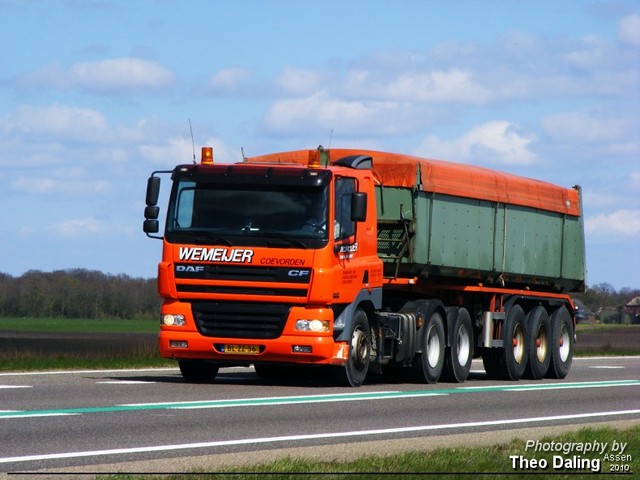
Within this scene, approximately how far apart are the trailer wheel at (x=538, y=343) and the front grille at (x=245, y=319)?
27.3 feet

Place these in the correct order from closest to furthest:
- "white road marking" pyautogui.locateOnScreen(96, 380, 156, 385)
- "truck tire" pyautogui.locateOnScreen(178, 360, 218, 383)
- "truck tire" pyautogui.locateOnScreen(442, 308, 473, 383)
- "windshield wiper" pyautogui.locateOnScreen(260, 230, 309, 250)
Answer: "windshield wiper" pyautogui.locateOnScreen(260, 230, 309, 250), "white road marking" pyautogui.locateOnScreen(96, 380, 156, 385), "truck tire" pyautogui.locateOnScreen(178, 360, 218, 383), "truck tire" pyautogui.locateOnScreen(442, 308, 473, 383)

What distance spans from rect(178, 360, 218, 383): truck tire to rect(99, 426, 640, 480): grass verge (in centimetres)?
854

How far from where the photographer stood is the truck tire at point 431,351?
22203mm

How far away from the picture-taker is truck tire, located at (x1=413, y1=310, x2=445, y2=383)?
72.8ft

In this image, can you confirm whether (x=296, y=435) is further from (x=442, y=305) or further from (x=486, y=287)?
(x=486, y=287)

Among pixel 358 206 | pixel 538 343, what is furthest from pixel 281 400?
pixel 538 343

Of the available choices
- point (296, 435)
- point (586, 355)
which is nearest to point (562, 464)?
point (296, 435)

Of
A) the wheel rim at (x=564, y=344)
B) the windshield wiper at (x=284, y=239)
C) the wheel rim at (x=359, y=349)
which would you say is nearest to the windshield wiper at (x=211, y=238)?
the windshield wiper at (x=284, y=239)

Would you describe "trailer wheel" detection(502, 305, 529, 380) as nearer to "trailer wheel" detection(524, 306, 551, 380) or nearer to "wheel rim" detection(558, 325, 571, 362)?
"trailer wheel" detection(524, 306, 551, 380)

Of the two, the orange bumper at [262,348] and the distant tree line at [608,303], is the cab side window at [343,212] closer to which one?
the orange bumper at [262,348]

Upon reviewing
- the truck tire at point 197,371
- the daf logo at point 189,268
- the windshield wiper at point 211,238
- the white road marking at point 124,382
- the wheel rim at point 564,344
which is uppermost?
the windshield wiper at point 211,238

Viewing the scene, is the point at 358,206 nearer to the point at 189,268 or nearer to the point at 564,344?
the point at 189,268

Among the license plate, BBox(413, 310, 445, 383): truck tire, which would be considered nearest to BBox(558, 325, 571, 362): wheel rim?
BBox(413, 310, 445, 383): truck tire

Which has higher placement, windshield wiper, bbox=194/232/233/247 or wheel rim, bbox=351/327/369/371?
windshield wiper, bbox=194/232/233/247
